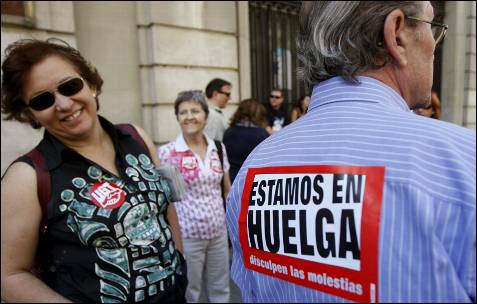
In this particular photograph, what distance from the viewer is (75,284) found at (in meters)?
1.52

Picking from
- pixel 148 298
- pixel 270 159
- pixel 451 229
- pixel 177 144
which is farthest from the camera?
pixel 177 144

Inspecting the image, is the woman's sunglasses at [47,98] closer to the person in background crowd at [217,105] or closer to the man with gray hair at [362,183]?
the man with gray hair at [362,183]

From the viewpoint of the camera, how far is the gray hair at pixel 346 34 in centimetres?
85

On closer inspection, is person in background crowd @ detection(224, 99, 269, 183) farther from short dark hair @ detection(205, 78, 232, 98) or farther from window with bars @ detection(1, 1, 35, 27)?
window with bars @ detection(1, 1, 35, 27)

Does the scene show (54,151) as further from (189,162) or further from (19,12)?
(19,12)

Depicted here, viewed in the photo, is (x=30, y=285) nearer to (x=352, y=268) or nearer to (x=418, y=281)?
(x=352, y=268)

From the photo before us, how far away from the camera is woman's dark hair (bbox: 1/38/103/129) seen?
160cm

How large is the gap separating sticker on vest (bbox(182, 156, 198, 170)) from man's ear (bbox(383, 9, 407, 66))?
2.22 meters

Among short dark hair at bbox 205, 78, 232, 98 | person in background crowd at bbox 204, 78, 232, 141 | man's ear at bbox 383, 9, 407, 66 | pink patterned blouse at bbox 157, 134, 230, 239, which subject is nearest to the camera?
man's ear at bbox 383, 9, 407, 66

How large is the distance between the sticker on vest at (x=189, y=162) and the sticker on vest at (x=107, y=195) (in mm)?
1308

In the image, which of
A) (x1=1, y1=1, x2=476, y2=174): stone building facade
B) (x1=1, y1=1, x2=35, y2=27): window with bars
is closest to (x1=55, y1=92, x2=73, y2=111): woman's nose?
(x1=1, y1=1, x2=476, y2=174): stone building facade

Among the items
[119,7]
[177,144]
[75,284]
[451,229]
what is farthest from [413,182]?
[119,7]

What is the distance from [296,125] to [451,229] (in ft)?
1.48

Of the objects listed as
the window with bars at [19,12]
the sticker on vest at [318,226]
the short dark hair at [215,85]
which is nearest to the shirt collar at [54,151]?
the sticker on vest at [318,226]
